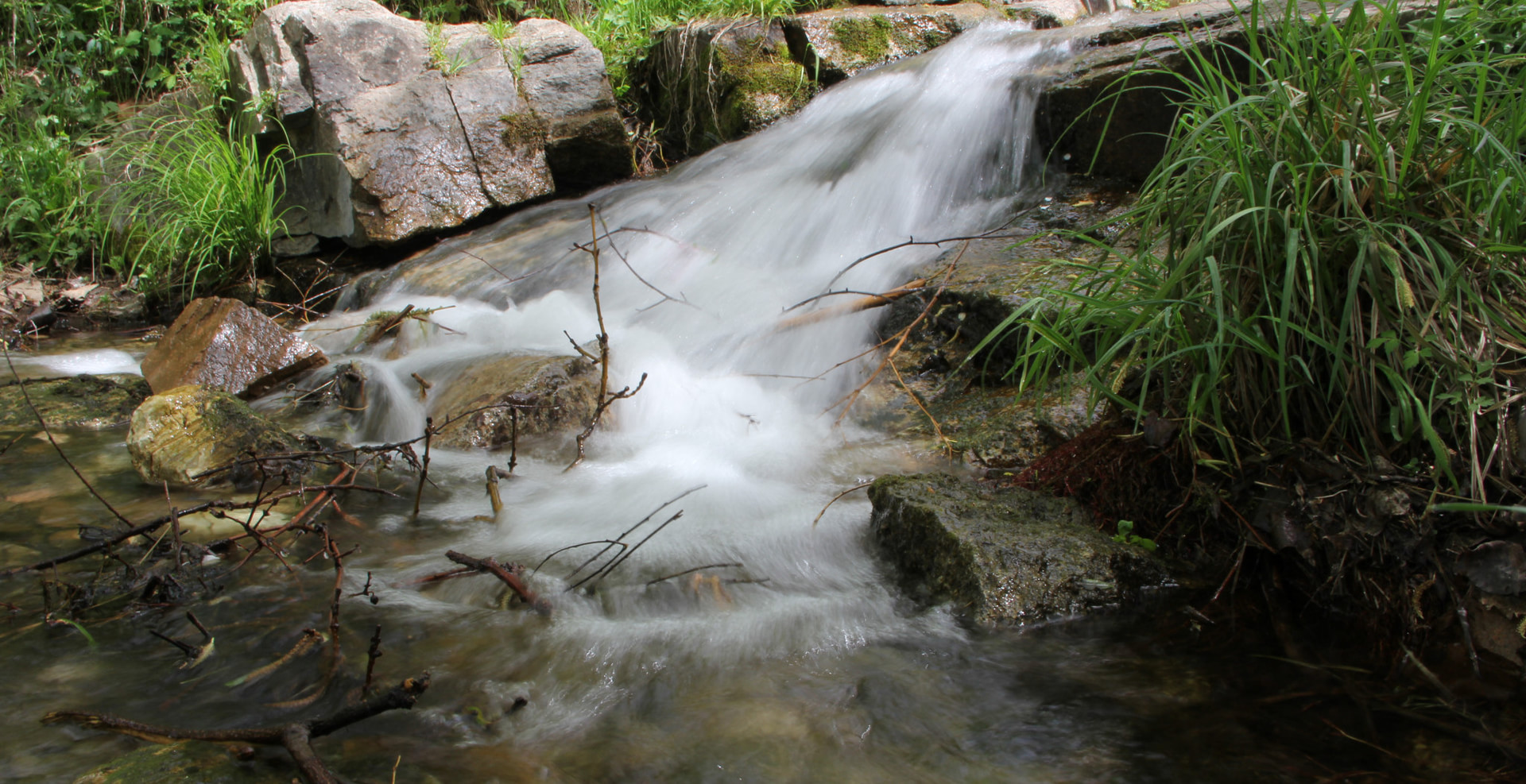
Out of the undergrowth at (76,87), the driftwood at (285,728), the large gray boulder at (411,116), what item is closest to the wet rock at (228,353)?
the large gray boulder at (411,116)

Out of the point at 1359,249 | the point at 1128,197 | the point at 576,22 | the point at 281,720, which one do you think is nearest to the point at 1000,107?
the point at 1128,197

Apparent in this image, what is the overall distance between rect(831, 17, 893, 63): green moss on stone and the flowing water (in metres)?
2.33

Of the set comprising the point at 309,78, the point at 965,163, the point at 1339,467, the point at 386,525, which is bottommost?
the point at 386,525

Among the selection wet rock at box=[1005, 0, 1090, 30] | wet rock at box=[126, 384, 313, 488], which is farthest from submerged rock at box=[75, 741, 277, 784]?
wet rock at box=[1005, 0, 1090, 30]

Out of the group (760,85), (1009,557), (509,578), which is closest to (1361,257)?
(1009,557)

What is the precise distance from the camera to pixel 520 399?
145 inches

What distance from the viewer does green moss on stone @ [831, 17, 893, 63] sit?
7.07m

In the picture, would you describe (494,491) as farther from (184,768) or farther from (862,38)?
(862,38)

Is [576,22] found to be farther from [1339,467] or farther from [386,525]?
[1339,467]

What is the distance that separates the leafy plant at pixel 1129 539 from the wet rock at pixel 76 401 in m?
4.29

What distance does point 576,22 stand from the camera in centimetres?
872

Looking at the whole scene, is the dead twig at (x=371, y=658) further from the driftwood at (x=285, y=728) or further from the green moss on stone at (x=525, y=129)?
the green moss on stone at (x=525, y=129)

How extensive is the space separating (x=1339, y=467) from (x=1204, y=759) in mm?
756

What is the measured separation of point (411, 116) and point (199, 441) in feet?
12.6
